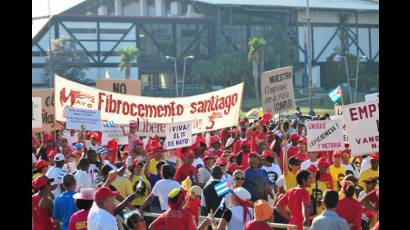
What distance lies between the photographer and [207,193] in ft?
32.9

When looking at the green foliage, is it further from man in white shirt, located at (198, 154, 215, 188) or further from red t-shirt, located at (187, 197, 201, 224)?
red t-shirt, located at (187, 197, 201, 224)

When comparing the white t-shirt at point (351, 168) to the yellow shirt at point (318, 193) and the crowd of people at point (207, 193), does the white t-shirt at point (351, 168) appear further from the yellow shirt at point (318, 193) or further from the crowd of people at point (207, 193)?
the yellow shirt at point (318, 193)

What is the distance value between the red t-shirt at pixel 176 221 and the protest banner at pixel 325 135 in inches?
201

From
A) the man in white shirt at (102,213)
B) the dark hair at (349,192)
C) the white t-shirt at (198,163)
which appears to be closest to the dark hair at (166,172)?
the dark hair at (349,192)

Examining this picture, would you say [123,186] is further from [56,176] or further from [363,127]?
[363,127]

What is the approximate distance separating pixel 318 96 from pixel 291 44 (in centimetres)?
A: 722

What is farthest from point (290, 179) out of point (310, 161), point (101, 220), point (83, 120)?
point (83, 120)

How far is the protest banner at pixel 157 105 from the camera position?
18.4 metres

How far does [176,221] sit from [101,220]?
29.3 inches

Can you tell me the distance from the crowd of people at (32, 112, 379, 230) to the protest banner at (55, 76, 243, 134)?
11.5ft

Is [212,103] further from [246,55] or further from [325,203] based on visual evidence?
[246,55]

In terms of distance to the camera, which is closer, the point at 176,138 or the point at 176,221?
the point at 176,221

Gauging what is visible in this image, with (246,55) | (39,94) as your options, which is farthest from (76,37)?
(39,94)

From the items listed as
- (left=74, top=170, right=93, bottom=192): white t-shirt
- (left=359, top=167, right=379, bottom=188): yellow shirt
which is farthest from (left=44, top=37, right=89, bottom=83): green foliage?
(left=359, top=167, right=379, bottom=188): yellow shirt
